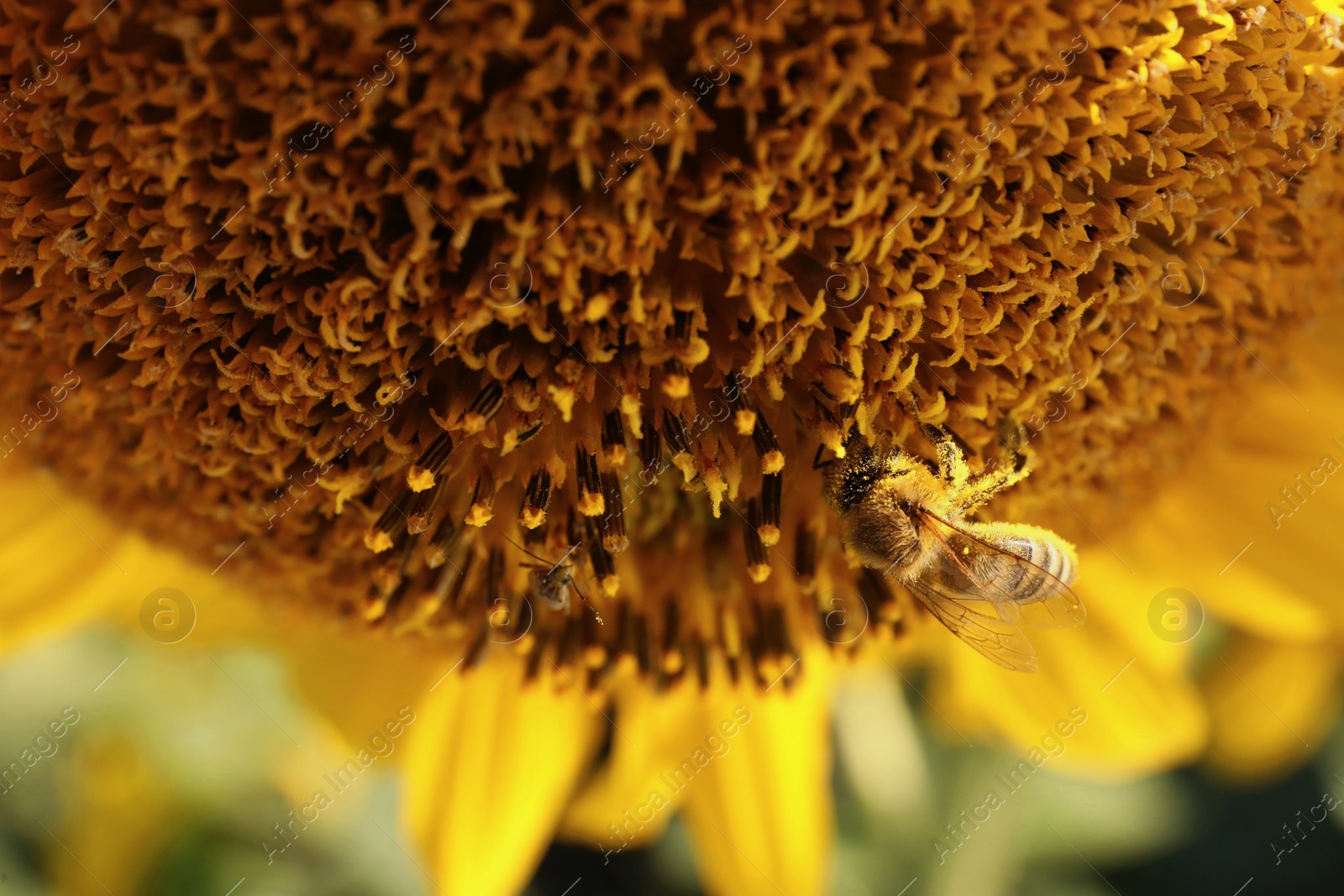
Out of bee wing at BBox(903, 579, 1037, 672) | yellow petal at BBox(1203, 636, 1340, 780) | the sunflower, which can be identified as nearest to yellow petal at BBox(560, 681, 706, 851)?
the sunflower

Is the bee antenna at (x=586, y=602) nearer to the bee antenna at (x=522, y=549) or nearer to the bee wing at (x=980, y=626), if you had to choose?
the bee antenna at (x=522, y=549)

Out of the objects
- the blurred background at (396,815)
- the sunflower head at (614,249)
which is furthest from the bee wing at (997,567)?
the blurred background at (396,815)

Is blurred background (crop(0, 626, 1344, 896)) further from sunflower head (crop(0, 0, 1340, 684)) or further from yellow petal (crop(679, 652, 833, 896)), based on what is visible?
sunflower head (crop(0, 0, 1340, 684))

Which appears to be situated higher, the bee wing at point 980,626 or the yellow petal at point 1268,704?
the bee wing at point 980,626

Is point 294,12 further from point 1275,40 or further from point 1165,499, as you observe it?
point 1165,499

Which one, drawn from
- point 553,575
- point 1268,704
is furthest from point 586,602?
point 1268,704
